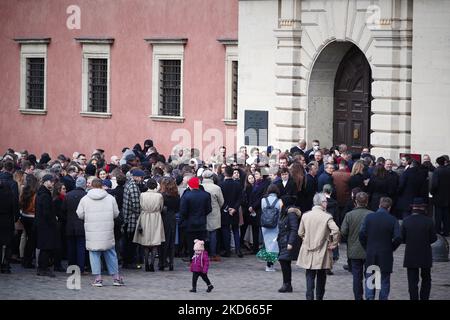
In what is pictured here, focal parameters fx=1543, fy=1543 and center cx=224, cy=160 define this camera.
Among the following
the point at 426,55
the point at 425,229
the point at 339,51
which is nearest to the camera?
the point at 425,229

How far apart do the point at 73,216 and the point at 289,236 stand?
369 centimetres

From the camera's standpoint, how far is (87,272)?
24969 mm

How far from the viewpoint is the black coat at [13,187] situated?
24547mm

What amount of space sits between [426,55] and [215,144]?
292 inches

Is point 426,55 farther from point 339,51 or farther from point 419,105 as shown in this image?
point 339,51

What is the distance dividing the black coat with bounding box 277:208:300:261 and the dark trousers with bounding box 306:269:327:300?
1.26 metres

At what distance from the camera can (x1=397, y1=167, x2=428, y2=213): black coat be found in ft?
97.0

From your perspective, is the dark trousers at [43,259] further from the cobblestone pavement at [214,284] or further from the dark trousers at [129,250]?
the dark trousers at [129,250]

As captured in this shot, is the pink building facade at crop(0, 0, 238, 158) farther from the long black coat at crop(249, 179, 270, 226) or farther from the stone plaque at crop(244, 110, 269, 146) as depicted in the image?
the long black coat at crop(249, 179, 270, 226)

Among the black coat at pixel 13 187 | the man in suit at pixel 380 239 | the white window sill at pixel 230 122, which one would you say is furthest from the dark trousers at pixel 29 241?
the white window sill at pixel 230 122

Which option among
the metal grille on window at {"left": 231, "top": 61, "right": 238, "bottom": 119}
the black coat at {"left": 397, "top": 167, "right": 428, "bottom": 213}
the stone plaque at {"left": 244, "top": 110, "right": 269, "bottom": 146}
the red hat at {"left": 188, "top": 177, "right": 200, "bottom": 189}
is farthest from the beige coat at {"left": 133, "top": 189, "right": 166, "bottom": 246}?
the metal grille on window at {"left": 231, "top": 61, "right": 238, "bottom": 119}

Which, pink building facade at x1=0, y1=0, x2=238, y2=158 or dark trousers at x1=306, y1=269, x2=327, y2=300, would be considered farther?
pink building facade at x1=0, y1=0, x2=238, y2=158

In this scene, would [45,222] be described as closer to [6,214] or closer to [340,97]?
[6,214]

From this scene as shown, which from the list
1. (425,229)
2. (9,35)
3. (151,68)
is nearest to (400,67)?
(151,68)
